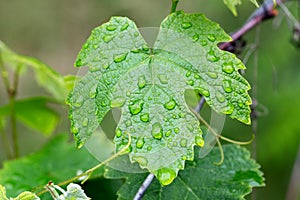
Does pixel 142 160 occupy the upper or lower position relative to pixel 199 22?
lower

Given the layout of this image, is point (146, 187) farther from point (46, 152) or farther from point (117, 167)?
point (46, 152)

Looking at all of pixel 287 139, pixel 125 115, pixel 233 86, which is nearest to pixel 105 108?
pixel 125 115

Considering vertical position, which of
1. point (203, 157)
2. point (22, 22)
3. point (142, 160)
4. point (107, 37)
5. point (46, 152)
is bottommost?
point (22, 22)

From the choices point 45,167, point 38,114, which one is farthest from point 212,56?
point 38,114

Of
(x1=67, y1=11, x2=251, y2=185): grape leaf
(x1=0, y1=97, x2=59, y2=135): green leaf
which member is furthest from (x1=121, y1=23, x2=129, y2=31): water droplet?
(x1=0, y1=97, x2=59, y2=135): green leaf

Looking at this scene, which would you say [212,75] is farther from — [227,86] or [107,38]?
[107,38]

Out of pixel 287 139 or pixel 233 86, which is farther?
pixel 287 139

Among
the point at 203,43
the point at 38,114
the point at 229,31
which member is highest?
the point at 203,43
